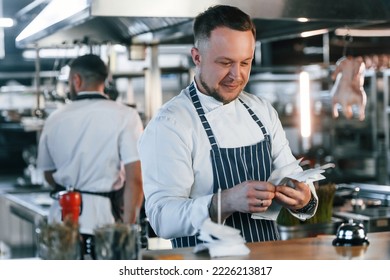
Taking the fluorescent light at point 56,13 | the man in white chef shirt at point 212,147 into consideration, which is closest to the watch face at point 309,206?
the man in white chef shirt at point 212,147

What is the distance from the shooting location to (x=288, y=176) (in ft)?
7.75

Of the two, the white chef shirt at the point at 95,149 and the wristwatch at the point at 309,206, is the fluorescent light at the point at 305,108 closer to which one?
the white chef shirt at the point at 95,149

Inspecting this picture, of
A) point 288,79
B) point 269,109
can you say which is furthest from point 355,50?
point 269,109

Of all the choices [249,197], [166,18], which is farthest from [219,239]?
[166,18]

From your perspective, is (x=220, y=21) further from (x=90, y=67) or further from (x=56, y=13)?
(x=90, y=67)

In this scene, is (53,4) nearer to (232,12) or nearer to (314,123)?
(232,12)

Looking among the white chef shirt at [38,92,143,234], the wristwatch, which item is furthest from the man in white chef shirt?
the white chef shirt at [38,92,143,234]

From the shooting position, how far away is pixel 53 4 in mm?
3863

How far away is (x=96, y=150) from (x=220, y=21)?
5.10 ft

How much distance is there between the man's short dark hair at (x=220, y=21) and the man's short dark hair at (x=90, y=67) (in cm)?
145

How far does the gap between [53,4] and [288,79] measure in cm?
454

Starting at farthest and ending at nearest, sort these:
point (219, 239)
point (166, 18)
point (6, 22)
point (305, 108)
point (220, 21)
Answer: point (6, 22), point (305, 108), point (166, 18), point (220, 21), point (219, 239)

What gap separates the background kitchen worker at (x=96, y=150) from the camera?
3871mm

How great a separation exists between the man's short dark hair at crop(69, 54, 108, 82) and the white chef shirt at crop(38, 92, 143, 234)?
0.39ft
